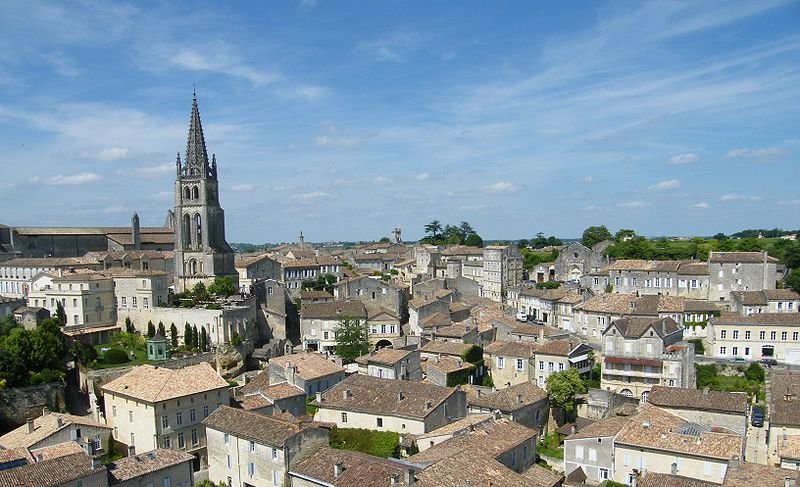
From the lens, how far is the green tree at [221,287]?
2495 inches

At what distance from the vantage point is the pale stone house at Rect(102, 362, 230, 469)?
3662cm

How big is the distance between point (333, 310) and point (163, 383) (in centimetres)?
2624

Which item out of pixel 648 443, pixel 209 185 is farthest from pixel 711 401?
pixel 209 185

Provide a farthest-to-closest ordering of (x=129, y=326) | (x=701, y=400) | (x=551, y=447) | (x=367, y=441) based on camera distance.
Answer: (x=129, y=326)
(x=551, y=447)
(x=701, y=400)
(x=367, y=441)

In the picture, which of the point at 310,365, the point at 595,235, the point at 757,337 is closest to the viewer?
the point at 310,365

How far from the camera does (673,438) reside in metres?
33.8

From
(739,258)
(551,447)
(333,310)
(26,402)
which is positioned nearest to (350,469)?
(551,447)

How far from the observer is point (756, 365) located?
46.9 metres

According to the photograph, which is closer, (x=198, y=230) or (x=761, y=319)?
(x=761, y=319)

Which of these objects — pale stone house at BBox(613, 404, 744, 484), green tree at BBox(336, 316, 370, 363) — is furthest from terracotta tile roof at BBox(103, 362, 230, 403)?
pale stone house at BBox(613, 404, 744, 484)

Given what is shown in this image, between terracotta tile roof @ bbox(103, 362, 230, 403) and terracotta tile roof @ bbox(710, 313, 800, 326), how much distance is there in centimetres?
3996

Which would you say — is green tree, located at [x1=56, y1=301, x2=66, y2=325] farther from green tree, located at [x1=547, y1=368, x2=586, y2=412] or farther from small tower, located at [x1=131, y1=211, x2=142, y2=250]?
green tree, located at [x1=547, y1=368, x2=586, y2=412]

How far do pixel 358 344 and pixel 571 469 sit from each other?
24760 mm

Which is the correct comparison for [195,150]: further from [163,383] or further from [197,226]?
[163,383]
